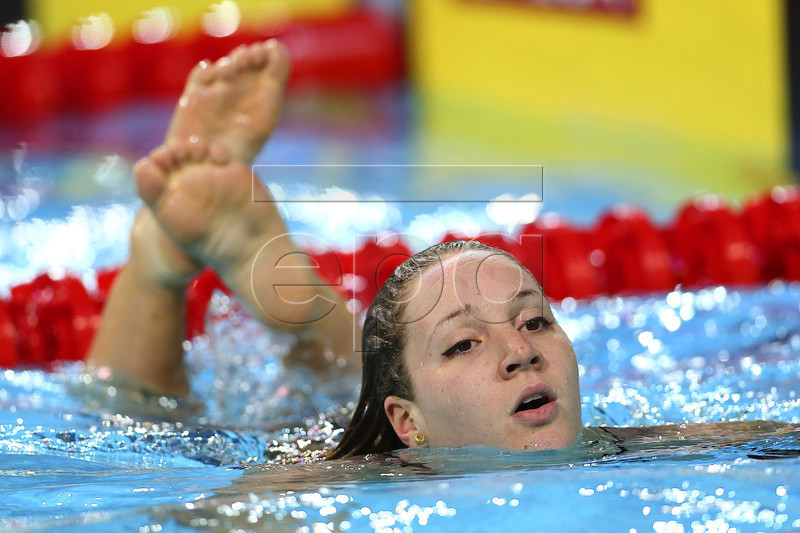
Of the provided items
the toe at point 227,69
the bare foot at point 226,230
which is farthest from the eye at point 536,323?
the toe at point 227,69

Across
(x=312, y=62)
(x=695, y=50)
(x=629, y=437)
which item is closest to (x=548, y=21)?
(x=695, y=50)

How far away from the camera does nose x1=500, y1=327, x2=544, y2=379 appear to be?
1405 millimetres

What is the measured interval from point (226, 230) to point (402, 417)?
528 mm

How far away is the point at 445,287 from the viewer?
4.91 ft

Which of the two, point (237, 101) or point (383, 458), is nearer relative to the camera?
point (383, 458)

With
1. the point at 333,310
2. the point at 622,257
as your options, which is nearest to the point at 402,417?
the point at 333,310

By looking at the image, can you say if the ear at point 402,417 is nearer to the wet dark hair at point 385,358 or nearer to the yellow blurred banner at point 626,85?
the wet dark hair at point 385,358

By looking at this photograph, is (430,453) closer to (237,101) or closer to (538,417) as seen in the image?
(538,417)

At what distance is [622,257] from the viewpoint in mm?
2793

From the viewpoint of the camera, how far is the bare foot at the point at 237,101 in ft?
6.65

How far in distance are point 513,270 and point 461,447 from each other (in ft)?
0.82

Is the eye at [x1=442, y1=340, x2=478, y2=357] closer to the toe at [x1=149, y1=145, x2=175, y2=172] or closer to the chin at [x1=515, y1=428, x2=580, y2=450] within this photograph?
the chin at [x1=515, y1=428, x2=580, y2=450]

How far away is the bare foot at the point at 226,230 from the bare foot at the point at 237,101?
0.28ft

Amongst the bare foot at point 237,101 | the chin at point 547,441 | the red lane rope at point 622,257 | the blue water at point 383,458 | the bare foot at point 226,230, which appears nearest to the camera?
the blue water at point 383,458
